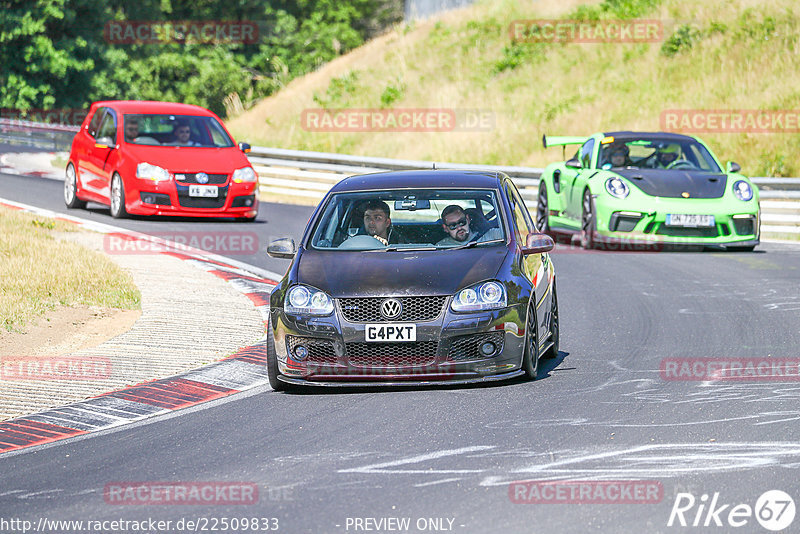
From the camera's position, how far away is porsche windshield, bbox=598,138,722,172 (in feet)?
57.6

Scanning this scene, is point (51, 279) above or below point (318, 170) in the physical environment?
above

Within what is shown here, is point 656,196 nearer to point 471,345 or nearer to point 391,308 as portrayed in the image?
point 471,345

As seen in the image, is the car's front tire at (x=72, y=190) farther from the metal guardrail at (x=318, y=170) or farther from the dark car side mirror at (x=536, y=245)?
the dark car side mirror at (x=536, y=245)

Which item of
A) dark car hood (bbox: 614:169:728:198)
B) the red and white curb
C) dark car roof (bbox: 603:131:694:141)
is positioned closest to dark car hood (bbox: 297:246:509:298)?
the red and white curb

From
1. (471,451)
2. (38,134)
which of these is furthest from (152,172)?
(38,134)

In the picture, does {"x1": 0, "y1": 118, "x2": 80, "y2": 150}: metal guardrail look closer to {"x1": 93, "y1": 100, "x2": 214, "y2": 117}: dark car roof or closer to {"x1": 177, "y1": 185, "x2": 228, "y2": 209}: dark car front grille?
{"x1": 93, "y1": 100, "x2": 214, "y2": 117}: dark car roof

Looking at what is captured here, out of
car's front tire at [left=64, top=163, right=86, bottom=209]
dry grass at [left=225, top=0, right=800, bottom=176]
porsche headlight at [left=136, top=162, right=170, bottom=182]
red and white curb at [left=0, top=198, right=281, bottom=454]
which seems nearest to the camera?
red and white curb at [left=0, top=198, right=281, bottom=454]

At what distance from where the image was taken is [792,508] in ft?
18.6

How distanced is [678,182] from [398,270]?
8967 millimetres

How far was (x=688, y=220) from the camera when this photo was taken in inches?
647

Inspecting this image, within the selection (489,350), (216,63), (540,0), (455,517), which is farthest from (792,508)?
(216,63)

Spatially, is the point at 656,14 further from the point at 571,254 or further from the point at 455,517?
the point at 455,517

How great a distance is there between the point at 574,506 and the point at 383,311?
9.02 feet

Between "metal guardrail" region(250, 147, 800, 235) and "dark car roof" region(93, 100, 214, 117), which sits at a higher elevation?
"dark car roof" region(93, 100, 214, 117)
